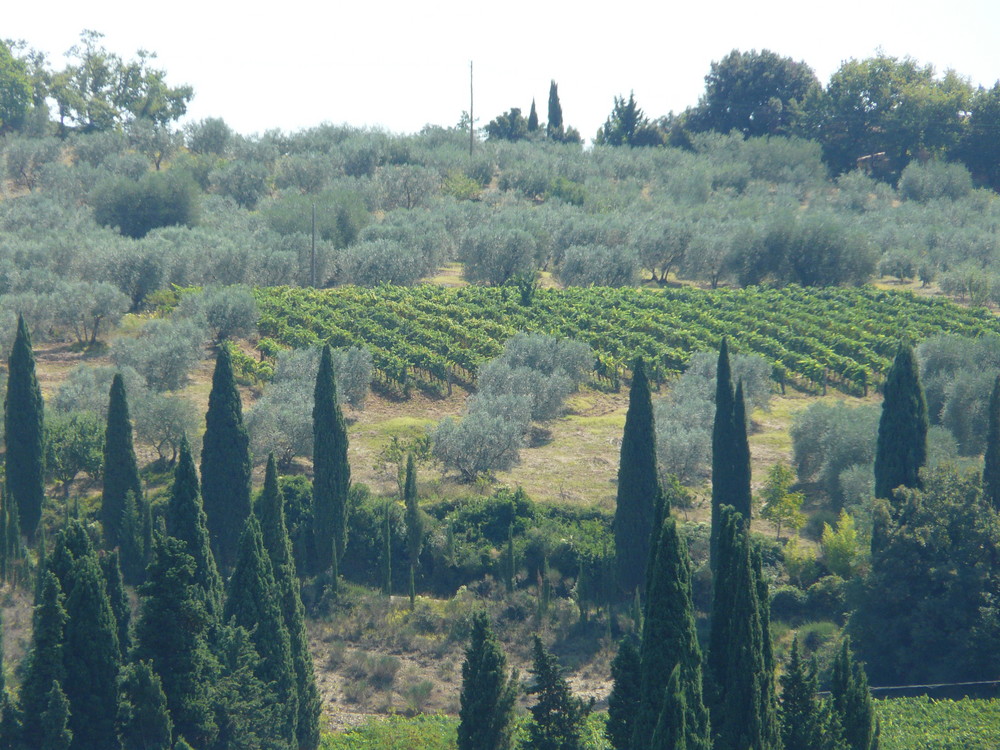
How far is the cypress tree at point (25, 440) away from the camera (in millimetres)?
35156

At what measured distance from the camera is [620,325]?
5594 centimetres

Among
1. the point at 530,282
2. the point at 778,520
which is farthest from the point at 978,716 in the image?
the point at 530,282

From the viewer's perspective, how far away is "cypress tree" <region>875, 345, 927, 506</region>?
34.4 metres

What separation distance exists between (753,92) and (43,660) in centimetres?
9362

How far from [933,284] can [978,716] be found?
45933mm

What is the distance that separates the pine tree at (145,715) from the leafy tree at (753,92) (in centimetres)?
8953

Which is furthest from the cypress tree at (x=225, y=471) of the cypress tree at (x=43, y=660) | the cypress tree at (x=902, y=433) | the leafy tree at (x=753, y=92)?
the leafy tree at (x=753, y=92)

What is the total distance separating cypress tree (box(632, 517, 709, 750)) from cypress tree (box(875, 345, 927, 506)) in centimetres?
→ 1601

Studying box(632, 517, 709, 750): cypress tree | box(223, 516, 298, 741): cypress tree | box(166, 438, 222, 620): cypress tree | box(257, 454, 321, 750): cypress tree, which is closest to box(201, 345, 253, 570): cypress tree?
box(257, 454, 321, 750): cypress tree

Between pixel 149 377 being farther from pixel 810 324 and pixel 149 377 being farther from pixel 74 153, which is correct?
pixel 74 153

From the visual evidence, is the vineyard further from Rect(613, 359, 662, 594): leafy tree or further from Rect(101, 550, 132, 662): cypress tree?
Rect(101, 550, 132, 662): cypress tree

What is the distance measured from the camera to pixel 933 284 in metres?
68.8

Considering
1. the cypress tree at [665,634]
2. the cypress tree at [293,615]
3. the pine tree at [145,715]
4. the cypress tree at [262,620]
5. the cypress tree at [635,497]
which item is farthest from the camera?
the cypress tree at [635,497]

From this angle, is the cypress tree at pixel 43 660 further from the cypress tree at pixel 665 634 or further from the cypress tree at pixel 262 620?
the cypress tree at pixel 665 634
